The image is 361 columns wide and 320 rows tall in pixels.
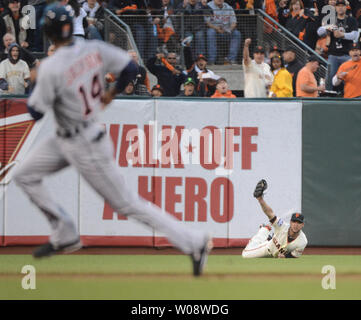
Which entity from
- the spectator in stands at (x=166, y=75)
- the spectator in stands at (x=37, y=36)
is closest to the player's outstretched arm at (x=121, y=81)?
the spectator in stands at (x=166, y=75)

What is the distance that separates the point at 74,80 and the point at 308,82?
369 inches

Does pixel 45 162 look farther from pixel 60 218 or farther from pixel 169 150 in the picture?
pixel 169 150

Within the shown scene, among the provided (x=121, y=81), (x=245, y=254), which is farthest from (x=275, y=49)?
(x=121, y=81)

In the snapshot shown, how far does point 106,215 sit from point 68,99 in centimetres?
796

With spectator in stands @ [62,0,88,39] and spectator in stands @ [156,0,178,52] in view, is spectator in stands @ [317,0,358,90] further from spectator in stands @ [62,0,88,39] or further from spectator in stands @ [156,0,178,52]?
spectator in stands @ [62,0,88,39]

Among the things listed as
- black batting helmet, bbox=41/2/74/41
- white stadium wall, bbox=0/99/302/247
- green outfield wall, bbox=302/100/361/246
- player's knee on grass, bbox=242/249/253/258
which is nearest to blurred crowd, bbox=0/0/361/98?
green outfield wall, bbox=302/100/361/246

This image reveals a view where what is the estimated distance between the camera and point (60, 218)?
6883mm

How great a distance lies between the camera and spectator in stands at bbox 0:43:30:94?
14.9 meters

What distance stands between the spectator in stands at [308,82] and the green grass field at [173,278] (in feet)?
10.5

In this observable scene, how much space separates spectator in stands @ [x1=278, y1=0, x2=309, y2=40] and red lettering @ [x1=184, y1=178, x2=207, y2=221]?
213 inches

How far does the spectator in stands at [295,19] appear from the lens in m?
18.0

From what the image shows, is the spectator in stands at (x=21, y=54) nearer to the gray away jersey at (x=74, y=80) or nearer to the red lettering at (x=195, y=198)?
the red lettering at (x=195, y=198)

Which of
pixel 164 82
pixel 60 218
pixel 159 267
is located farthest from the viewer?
pixel 164 82
